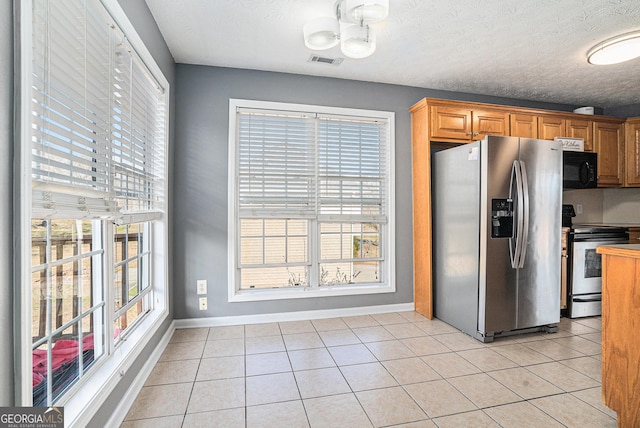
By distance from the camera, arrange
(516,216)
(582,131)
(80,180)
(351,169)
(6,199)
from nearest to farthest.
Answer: (6,199), (80,180), (516,216), (351,169), (582,131)

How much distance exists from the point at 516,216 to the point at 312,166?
6.32 ft

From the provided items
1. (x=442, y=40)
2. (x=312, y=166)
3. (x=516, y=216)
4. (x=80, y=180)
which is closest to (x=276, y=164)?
(x=312, y=166)

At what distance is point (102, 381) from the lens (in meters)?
1.50

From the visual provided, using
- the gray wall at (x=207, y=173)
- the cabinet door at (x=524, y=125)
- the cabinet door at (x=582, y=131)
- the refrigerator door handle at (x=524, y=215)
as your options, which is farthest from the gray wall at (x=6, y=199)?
the cabinet door at (x=582, y=131)

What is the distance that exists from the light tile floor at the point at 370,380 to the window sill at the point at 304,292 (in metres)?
0.29

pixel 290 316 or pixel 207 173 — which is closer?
pixel 207 173

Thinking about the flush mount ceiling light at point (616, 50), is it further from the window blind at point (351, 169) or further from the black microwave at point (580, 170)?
the window blind at point (351, 169)

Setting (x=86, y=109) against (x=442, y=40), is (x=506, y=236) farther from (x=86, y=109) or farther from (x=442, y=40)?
(x=86, y=109)

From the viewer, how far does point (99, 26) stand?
1497 millimetres

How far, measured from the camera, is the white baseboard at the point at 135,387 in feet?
5.32

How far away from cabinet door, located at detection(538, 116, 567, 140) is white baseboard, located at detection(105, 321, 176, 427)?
4269mm

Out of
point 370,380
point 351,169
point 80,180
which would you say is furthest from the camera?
point 351,169

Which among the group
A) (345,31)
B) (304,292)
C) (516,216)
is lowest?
(304,292)

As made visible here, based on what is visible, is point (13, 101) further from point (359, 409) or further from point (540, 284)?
point (540, 284)
